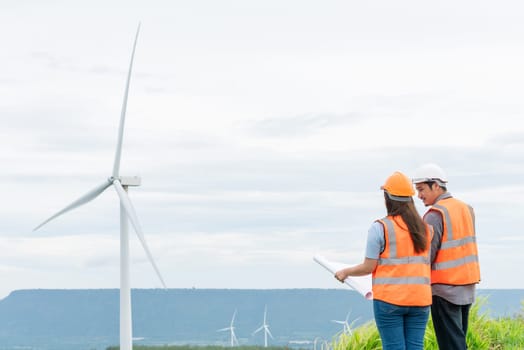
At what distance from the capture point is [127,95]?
1481 cm

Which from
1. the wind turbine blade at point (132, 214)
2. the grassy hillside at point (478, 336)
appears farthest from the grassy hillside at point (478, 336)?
the wind turbine blade at point (132, 214)

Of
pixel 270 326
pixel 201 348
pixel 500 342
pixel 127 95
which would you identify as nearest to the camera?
pixel 500 342

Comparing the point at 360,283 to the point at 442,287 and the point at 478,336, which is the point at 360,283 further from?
the point at 478,336

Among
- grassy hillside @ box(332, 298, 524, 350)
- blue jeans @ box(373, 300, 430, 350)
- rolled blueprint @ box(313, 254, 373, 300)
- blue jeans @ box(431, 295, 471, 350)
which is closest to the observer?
blue jeans @ box(373, 300, 430, 350)

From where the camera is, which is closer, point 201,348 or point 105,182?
point 105,182

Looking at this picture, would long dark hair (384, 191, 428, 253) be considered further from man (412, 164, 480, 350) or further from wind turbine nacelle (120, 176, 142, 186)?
wind turbine nacelle (120, 176, 142, 186)

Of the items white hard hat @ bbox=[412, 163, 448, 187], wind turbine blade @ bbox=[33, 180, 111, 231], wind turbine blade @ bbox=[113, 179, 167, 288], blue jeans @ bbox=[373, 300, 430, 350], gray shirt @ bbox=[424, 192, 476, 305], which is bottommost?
blue jeans @ bbox=[373, 300, 430, 350]

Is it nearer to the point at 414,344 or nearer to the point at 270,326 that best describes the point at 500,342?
the point at 414,344

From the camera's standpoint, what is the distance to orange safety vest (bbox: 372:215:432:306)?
783 centimetres

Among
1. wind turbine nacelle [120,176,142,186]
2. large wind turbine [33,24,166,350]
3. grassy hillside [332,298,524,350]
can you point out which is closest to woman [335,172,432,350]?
grassy hillside [332,298,524,350]

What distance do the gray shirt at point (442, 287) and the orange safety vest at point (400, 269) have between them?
1023 mm

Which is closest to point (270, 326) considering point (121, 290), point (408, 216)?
point (121, 290)

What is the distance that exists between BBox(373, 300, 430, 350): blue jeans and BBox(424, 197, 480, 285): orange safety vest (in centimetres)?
106

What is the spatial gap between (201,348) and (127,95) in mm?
20418
